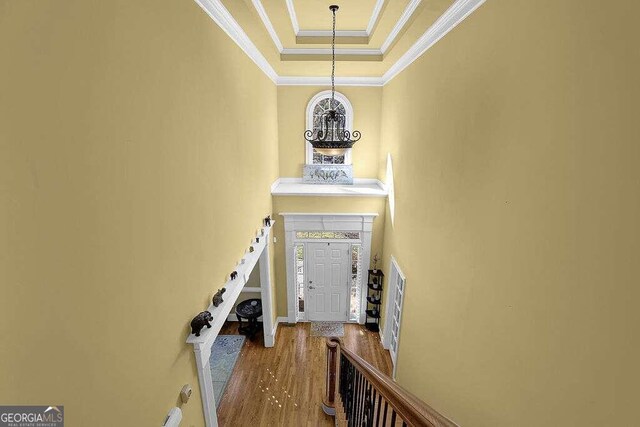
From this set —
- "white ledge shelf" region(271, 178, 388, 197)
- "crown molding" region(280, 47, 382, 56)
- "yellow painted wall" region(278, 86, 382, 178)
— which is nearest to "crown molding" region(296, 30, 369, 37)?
"crown molding" region(280, 47, 382, 56)

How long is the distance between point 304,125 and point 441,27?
3.58 m

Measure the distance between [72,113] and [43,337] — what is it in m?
0.85

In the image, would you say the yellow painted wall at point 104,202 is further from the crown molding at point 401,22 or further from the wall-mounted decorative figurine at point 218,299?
the crown molding at point 401,22

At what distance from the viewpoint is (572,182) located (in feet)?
4.30

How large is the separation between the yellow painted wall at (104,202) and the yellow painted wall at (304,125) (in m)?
3.47

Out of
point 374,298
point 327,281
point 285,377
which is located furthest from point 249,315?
point 374,298

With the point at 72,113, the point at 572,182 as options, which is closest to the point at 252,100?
the point at 72,113

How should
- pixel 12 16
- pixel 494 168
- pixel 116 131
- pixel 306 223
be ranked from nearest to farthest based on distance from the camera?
pixel 12 16 < pixel 116 131 < pixel 494 168 < pixel 306 223

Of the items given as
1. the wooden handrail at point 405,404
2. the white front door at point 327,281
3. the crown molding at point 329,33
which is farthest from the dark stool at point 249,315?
the crown molding at point 329,33

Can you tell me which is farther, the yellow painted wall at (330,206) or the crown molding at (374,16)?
the yellow painted wall at (330,206)

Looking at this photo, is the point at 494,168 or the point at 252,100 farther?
the point at 252,100

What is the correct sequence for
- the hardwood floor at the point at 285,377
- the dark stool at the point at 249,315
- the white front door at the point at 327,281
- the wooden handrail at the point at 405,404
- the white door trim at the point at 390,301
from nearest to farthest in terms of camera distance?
1. the wooden handrail at the point at 405,404
2. the hardwood floor at the point at 285,377
3. the white door trim at the point at 390,301
4. the dark stool at the point at 249,315
5. the white front door at the point at 327,281

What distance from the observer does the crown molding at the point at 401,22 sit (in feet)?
9.35

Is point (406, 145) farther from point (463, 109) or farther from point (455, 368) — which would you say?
point (455, 368)
